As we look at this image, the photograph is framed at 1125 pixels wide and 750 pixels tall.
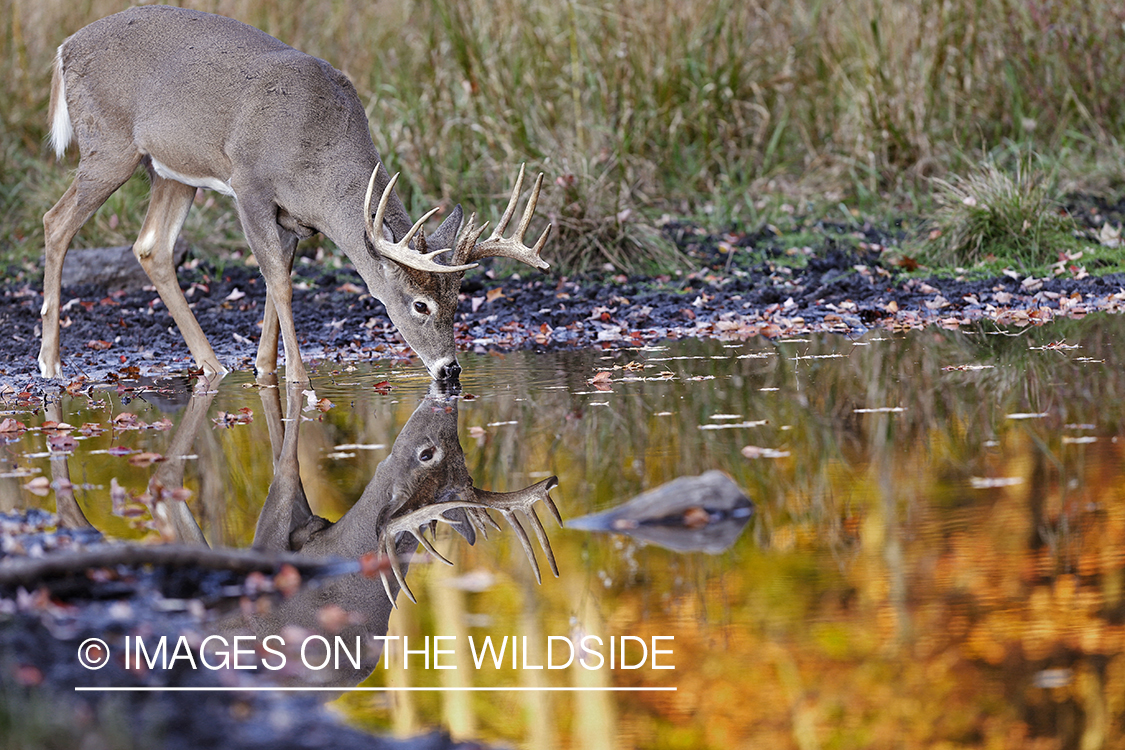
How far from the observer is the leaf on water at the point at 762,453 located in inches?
198

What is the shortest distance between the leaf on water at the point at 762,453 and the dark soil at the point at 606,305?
3.33 m

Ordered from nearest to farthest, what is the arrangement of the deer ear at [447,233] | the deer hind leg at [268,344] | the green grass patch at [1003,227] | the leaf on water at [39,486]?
1. the leaf on water at [39,486]
2. the deer ear at [447,233]
3. the deer hind leg at [268,344]
4. the green grass patch at [1003,227]

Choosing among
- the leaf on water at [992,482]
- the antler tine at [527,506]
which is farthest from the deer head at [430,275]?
the leaf on water at [992,482]

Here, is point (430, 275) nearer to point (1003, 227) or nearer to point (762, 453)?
point (762, 453)

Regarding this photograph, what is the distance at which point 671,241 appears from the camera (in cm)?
1069

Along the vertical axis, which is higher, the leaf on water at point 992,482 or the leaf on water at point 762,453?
the leaf on water at point 762,453

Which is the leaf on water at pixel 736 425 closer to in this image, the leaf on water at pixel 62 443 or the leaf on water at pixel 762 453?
the leaf on water at pixel 762 453

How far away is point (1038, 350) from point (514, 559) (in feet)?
13.6

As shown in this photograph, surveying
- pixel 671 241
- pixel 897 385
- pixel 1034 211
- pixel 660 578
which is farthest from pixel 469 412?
pixel 1034 211

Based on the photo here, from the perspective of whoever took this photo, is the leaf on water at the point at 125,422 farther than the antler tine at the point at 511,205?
No

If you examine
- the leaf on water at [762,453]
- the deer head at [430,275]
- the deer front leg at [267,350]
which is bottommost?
the leaf on water at [762,453]

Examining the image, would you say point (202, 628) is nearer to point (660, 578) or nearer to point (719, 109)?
point (660, 578)

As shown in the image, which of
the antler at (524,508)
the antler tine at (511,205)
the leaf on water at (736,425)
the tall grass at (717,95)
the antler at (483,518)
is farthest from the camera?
the tall grass at (717,95)

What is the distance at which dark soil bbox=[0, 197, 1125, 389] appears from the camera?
8.66 metres
